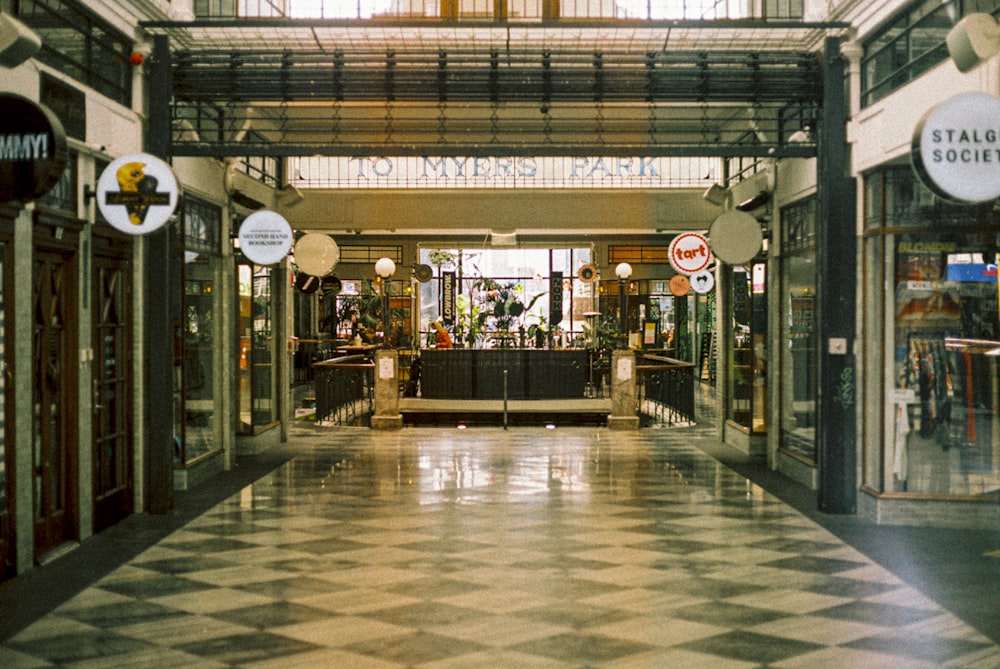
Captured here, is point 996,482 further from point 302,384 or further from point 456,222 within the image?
point 302,384

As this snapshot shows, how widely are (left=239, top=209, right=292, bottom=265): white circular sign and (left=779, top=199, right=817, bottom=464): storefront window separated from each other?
215 inches

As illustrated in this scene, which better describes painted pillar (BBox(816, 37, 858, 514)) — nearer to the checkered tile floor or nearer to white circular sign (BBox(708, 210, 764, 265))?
the checkered tile floor

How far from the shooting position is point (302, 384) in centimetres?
2647

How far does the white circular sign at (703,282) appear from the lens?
16906mm

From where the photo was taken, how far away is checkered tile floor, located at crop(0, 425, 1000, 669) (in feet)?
17.7

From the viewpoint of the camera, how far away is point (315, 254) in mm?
14109

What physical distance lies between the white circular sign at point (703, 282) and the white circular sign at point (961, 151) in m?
10.4

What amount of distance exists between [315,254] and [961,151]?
9.23 metres

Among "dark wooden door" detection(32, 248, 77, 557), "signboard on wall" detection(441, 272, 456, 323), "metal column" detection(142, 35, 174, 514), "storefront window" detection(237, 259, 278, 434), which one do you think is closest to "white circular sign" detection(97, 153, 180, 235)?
"dark wooden door" detection(32, 248, 77, 557)

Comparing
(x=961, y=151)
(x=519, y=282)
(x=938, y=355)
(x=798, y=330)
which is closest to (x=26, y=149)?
(x=961, y=151)

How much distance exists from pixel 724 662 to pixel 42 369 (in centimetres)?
510

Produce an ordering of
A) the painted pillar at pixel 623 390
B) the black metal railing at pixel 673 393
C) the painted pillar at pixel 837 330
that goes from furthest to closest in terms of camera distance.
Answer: the black metal railing at pixel 673 393
the painted pillar at pixel 623 390
the painted pillar at pixel 837 330

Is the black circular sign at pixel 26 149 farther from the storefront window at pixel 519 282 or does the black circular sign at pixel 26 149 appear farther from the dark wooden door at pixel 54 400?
the storefront window at pixel 519 282

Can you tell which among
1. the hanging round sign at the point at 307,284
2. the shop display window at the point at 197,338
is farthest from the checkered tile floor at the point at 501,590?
the hanging round sign at the point at 307,284
